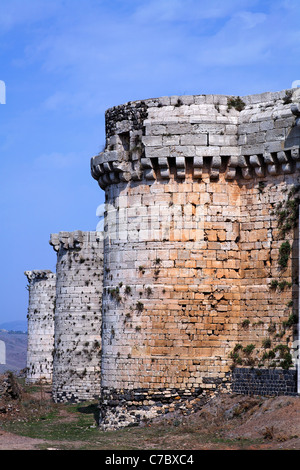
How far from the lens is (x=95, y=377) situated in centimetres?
3259

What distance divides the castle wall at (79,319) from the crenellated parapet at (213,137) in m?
11.3

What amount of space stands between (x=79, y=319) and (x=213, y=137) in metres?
13.9

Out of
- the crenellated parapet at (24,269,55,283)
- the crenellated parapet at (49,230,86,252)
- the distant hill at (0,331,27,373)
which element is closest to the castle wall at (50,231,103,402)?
the crenellated parapet at (49,230,86,252)

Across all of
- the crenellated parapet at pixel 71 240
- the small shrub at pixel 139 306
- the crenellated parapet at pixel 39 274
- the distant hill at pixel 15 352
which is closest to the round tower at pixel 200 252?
the small shrub at pixel 139 306

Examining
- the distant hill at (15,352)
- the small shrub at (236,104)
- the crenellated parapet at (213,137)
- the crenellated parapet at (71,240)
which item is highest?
the small shrub at (236,104)

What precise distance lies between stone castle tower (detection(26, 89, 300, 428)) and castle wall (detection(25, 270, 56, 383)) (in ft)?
74.0

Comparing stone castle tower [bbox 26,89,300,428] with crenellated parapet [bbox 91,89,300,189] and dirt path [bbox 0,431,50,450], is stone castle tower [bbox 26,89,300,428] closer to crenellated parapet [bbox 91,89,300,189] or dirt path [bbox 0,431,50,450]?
crenellated parapet [bbox 91,89,300,189]

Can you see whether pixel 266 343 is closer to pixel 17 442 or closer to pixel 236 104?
pixel 236 104

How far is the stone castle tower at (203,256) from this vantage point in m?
20.4

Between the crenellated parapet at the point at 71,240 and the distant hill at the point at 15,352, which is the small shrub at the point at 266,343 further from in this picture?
the distant hill at the point at 15,352

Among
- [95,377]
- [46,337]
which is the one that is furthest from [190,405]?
[46,337]

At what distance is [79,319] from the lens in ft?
108

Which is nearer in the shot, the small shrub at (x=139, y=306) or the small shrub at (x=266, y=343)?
the small shrub at (x=266, y=343)

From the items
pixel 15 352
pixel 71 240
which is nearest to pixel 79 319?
pixel 71 240
